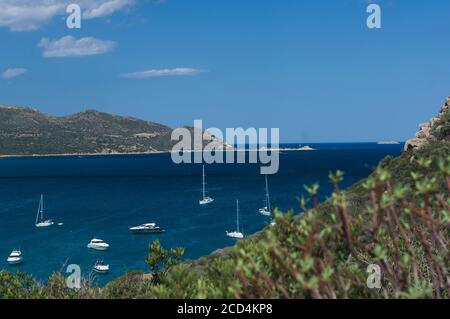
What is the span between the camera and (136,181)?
137 meters

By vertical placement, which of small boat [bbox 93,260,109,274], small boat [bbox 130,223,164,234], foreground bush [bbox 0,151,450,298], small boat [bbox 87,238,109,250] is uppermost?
foreground bush [bbox 0,151,450,298]

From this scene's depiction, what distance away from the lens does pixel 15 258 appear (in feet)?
185

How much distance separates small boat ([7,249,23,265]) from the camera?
55750 millimetres

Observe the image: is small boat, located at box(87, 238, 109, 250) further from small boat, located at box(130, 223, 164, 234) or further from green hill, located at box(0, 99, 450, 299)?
green hill, located at box(0, 99, 450, 299)

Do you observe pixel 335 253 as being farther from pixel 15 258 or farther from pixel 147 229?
pixel 147 229

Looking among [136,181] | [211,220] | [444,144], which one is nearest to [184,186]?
[136,181]

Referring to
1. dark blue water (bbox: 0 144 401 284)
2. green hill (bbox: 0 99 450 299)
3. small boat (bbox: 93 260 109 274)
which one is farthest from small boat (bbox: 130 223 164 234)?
green hill (bbox: 0 99 450 299)

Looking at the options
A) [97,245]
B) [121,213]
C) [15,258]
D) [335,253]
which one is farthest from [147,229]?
[335,253]

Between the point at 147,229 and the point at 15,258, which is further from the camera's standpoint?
the point at 147,229

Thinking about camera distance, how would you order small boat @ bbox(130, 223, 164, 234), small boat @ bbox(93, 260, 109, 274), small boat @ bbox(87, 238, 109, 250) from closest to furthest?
small boat @ bbox(93, 260, 109, 274) < small boat @ bbox(87, 238, 109, 250) < small boat @ bbox(130, 223, 164, 234)

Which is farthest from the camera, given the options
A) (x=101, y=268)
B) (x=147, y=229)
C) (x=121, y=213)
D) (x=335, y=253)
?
(x=121, y=213)

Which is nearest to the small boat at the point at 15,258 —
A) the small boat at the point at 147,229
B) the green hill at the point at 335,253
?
the small boat at the point at 147,229

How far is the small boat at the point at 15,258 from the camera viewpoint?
183ft
